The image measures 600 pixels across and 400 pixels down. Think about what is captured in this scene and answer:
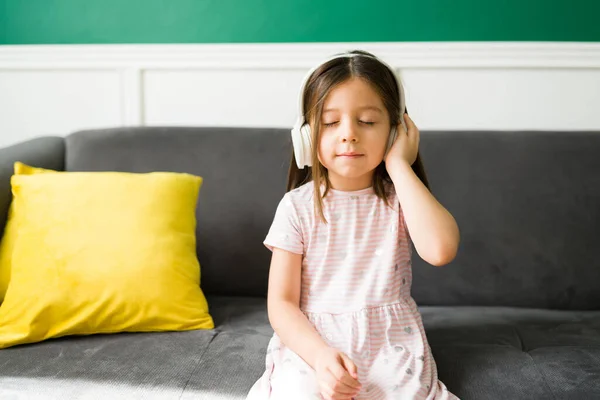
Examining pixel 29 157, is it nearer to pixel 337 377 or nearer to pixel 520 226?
pixel 337 377

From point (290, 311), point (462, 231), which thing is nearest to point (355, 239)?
point (290, 311)

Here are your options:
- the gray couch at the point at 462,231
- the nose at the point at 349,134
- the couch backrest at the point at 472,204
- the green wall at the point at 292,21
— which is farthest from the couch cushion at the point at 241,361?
the green wall at the point at 292,21

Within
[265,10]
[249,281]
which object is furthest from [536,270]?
[265,10]

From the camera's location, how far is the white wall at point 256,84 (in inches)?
84.7

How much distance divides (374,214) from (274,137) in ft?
1.95

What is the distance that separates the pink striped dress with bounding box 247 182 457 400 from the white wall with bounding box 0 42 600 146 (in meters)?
0.85

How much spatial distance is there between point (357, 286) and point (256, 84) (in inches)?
42.4

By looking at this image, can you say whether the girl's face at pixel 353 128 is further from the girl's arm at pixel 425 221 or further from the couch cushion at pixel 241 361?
the couch cushion at pixel 241 361

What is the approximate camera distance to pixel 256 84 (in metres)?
2.24

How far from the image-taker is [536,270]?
1.77m

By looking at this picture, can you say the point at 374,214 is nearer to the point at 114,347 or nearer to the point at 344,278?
the point at 344,278

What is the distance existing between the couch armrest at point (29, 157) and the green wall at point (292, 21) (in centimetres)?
51

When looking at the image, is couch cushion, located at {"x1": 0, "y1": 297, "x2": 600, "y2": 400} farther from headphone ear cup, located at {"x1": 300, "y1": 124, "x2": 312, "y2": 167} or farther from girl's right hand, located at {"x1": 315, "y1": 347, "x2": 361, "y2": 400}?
headphone ear cup, located at {"x1": 300, "y1": 124, "x2": 312, "y2": 167}

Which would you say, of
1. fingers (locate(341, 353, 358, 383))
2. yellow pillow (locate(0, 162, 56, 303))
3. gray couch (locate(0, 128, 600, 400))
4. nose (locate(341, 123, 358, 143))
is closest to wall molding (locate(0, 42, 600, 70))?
gray couch (locate(0, 128, 600, 400))
